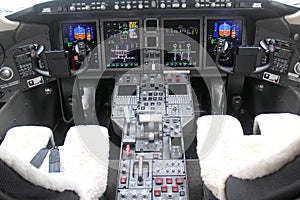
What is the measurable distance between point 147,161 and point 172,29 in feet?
4.07

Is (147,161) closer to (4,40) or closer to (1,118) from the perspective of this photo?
(1,118)

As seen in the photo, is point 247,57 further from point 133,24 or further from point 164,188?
point 164,188

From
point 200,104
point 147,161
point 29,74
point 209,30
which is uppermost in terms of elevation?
point 209,30

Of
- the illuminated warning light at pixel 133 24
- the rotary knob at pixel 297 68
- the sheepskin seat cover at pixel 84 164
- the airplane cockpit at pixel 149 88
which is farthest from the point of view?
the illuminated warning light at pixel 133 24

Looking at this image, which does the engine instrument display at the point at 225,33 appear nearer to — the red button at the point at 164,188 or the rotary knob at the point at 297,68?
the rotary knob at the point at 297,68

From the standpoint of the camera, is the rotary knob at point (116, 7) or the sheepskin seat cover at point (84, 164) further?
the rotary knob at point (116, 7)

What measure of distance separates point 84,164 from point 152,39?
1.33 metres

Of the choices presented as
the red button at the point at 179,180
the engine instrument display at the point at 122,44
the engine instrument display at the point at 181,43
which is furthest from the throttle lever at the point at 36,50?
the red button at the point at 179,180

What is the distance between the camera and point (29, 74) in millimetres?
3072

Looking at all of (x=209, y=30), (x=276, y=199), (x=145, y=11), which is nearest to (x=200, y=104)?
(x=209, y=30)

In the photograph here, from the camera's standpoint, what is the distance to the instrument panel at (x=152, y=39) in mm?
3062

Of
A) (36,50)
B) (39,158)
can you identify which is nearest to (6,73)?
Answer: (36,50)

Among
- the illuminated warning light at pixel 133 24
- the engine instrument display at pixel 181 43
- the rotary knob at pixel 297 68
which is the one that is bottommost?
the rotary knob at pixel 297 68

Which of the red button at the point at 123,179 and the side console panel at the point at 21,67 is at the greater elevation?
the side console panel at the point at 21,67
